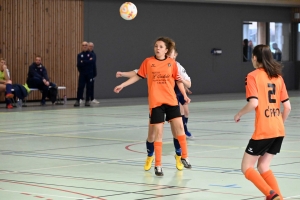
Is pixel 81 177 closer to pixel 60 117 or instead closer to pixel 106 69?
pixel 60 117

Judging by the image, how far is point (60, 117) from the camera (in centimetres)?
1905

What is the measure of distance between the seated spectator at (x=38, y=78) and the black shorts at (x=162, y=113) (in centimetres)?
1463

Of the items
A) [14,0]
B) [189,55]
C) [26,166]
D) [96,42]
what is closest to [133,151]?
[26,166]

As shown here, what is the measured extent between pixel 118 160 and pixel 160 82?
1.82 m

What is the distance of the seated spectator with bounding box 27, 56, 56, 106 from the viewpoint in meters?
23.6

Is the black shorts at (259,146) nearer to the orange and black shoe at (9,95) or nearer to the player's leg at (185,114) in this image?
the player's leg at (185,114)

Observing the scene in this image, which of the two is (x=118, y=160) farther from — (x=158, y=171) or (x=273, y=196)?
(x=273, y=196)

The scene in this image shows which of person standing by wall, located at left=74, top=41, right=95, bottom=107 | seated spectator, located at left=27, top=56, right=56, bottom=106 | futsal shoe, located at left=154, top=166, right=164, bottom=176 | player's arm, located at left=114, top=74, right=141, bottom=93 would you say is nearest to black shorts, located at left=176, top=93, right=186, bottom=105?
player's arm, located at left=114, top=74, right=141, bottom=93

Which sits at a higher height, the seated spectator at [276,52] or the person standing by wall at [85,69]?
the seated spectator at [276,52]

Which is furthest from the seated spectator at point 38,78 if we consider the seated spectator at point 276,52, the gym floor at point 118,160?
the seated spectator at point 276,52

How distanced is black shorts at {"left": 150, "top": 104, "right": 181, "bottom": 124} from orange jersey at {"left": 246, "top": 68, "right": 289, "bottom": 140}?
8.51 feet

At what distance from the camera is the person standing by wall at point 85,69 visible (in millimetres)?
23891

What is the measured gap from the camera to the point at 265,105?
6.74 metres

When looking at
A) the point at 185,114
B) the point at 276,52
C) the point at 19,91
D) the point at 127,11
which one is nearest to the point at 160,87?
the point at 185,114
